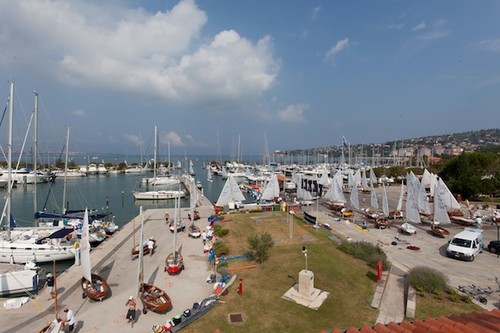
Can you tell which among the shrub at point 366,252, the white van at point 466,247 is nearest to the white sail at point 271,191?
the shrub at point 366,252

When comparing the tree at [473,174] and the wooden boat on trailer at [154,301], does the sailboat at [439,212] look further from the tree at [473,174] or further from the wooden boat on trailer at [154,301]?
the wooden boat on trailer at [154,301]

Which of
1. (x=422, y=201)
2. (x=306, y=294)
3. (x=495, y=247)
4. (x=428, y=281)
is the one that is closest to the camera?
(x=306, y=294)

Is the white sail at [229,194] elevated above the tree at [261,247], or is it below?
above

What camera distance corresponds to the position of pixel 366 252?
73.1ft

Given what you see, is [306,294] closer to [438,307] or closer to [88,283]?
[438,307]

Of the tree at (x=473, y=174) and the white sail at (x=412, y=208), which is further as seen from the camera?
the tree at (x=473, y=174)

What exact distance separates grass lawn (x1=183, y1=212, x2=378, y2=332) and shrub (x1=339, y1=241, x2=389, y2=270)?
1.97 ft

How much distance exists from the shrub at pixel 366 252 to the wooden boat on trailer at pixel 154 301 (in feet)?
47.2

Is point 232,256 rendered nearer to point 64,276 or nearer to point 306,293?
point 306,293

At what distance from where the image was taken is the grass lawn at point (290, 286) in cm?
1429

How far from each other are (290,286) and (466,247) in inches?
663

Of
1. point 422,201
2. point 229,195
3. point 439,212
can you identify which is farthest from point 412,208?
point 229,195

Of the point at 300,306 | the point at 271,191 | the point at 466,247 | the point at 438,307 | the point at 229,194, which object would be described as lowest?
the point at 300,306

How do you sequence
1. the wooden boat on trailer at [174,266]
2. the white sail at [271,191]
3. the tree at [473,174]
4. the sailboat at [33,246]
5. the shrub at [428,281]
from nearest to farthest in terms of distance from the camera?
the shrub at [428,281]
the wooden boat on trailer at [174,266]
the sailboat at [33,246]
the white sail at [271,191]
the tree at [473,174]
